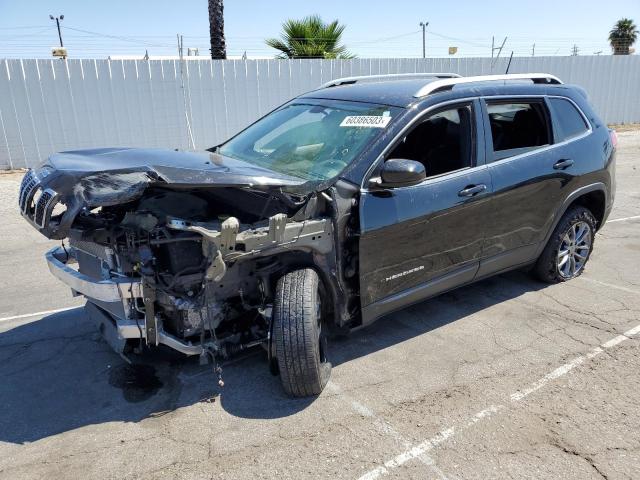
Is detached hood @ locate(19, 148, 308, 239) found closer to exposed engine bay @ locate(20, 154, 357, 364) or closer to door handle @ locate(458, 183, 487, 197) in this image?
exposed engine bay @ locate(20, 154, 357, 364)

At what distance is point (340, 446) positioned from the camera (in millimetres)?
2967

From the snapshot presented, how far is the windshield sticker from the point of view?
3.80m

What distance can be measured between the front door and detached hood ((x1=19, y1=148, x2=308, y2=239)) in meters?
0.62

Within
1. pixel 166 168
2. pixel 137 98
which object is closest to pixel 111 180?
pixel 166 168

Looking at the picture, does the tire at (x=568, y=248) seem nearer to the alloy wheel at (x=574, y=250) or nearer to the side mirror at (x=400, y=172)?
the alloy wheel at (x=574, y=250)

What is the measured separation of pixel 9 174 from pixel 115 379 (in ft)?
33.6

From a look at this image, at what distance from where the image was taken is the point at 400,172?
137 inches

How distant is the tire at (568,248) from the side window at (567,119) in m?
0.73

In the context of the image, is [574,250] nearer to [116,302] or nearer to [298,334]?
[298,334]

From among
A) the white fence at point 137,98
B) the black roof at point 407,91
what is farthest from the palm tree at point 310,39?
the black roof at point 407,91

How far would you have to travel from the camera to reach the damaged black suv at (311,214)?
10.3ft

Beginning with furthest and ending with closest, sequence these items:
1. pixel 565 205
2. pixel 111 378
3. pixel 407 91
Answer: pixel 565 205
pixel 407 91
pixel 111 378

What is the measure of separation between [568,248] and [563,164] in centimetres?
96

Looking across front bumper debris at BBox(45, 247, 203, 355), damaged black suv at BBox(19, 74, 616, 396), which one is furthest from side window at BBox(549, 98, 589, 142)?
front bumper debris at BBox(45, 247, 203, 355)
